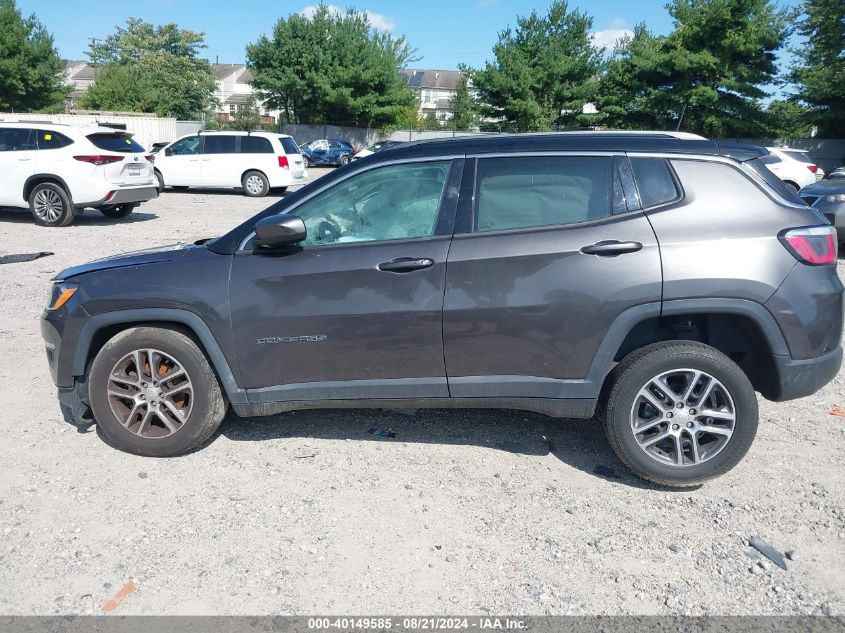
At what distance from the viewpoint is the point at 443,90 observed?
320 feet

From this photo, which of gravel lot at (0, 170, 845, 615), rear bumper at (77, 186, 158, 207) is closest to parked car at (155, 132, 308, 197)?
rear bumper at (77, 186, 158, 207)

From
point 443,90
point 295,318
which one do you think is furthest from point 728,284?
point 443,90

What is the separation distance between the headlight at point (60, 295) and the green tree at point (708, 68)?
3606 cm

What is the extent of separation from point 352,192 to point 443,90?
322ft

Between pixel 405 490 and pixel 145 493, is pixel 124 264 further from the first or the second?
pixel 405 490

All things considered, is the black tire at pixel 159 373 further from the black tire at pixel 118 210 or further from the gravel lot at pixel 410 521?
the black tire at pixel 118 210

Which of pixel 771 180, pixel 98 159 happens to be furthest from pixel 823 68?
pixel 771 180

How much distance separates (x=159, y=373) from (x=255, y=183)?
1604cm

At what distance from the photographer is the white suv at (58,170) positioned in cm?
1248

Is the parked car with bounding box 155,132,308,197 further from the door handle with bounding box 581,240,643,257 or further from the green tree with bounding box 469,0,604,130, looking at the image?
the green tree with bounding box 469,0,604,130

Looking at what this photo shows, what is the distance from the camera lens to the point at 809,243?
359 centimetres

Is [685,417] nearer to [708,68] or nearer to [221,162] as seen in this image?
[221,162]

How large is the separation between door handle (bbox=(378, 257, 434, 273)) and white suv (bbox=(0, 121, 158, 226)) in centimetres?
1058

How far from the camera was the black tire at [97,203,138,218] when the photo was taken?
14273 millimetres
